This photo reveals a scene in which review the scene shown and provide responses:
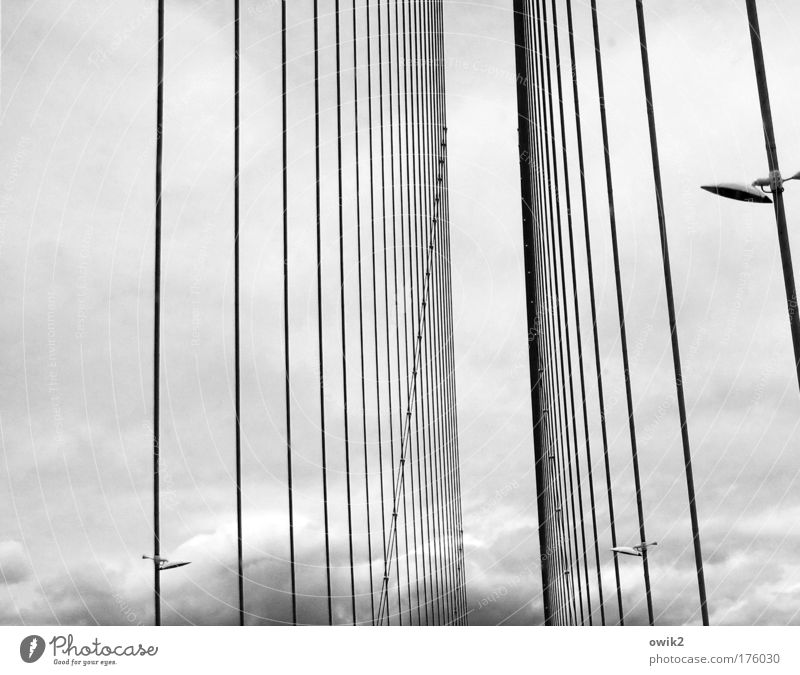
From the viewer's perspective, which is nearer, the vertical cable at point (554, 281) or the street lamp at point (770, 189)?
the street lamp at point (770, 189)

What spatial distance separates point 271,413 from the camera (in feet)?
37.6

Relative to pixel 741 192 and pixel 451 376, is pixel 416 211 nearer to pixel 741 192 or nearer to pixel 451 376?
pixel 451 376

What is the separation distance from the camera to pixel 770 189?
189 inches

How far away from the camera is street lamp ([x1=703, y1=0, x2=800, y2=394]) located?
15.3ft

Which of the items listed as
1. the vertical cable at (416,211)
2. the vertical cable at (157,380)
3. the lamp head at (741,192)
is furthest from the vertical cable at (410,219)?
the lamp head at (741,192)
